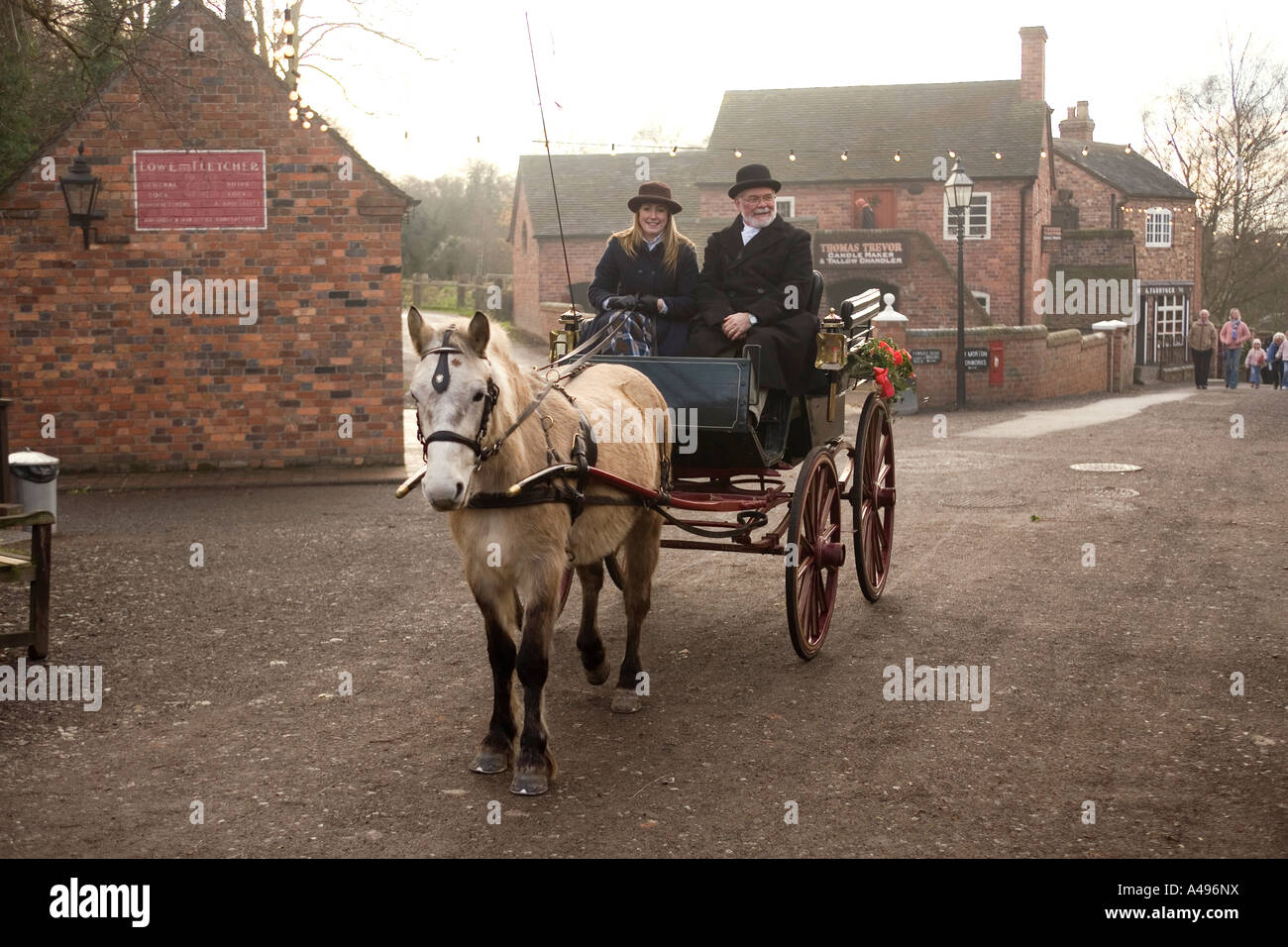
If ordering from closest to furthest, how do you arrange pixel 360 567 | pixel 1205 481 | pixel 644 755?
pixel 644 755 < pixel 360 567 < pixel 1205 481

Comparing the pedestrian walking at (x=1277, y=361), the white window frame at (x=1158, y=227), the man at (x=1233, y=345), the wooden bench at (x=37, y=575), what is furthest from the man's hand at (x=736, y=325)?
the white window frame at (x=1158, y=227)

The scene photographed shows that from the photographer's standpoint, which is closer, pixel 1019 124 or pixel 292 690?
pixel 292 690

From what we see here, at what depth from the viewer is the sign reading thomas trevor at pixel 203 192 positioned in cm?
1377

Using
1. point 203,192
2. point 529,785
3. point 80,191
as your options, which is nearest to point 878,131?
point 203,192

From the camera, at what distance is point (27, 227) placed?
542 inches

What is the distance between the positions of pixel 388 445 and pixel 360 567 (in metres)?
5.29

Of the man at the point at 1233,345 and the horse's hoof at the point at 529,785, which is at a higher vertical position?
the man at the point at 1233,345

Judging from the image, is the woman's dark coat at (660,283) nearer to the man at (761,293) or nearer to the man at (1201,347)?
the man at (761,293)

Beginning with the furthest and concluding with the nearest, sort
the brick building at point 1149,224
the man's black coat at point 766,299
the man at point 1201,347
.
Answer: the brick building at point 1149,224, the man at point 1201,347, the man's black coat at point 766,299

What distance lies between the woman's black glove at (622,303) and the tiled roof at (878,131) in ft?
115

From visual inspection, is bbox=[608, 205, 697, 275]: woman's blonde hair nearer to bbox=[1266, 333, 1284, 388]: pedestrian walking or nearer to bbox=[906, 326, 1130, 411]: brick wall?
bbox=[906, 326, 1130, 411]: brick wall
